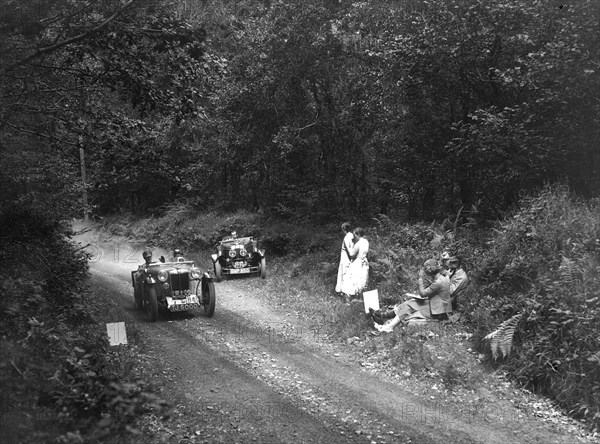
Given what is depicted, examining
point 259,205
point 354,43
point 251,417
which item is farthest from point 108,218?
point 251,417

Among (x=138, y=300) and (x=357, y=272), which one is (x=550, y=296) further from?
(x=138, y=300)

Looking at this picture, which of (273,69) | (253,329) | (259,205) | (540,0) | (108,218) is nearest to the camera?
(253,329)

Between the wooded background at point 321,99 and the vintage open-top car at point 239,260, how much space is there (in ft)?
11.3

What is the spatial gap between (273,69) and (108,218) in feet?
79.9

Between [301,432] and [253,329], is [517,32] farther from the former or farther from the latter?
[301,432]

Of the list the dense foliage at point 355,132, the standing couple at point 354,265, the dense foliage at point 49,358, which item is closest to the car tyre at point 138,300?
the dense foliage at point 355,132

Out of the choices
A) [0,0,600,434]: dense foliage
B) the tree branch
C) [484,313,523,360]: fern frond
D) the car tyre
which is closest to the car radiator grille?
the car tyre

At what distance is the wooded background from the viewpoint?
29.3 ft

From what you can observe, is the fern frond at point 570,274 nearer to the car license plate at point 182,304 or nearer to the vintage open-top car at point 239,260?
the car license plate at point 182,304

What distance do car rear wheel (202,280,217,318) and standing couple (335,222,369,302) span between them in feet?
10.5

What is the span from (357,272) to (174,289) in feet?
14.5

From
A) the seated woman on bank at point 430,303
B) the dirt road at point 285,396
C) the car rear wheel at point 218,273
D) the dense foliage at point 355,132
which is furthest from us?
the car rear wheel at point 218,273

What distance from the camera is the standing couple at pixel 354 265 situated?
13.4 meters

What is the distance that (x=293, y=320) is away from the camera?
42.1 ft
